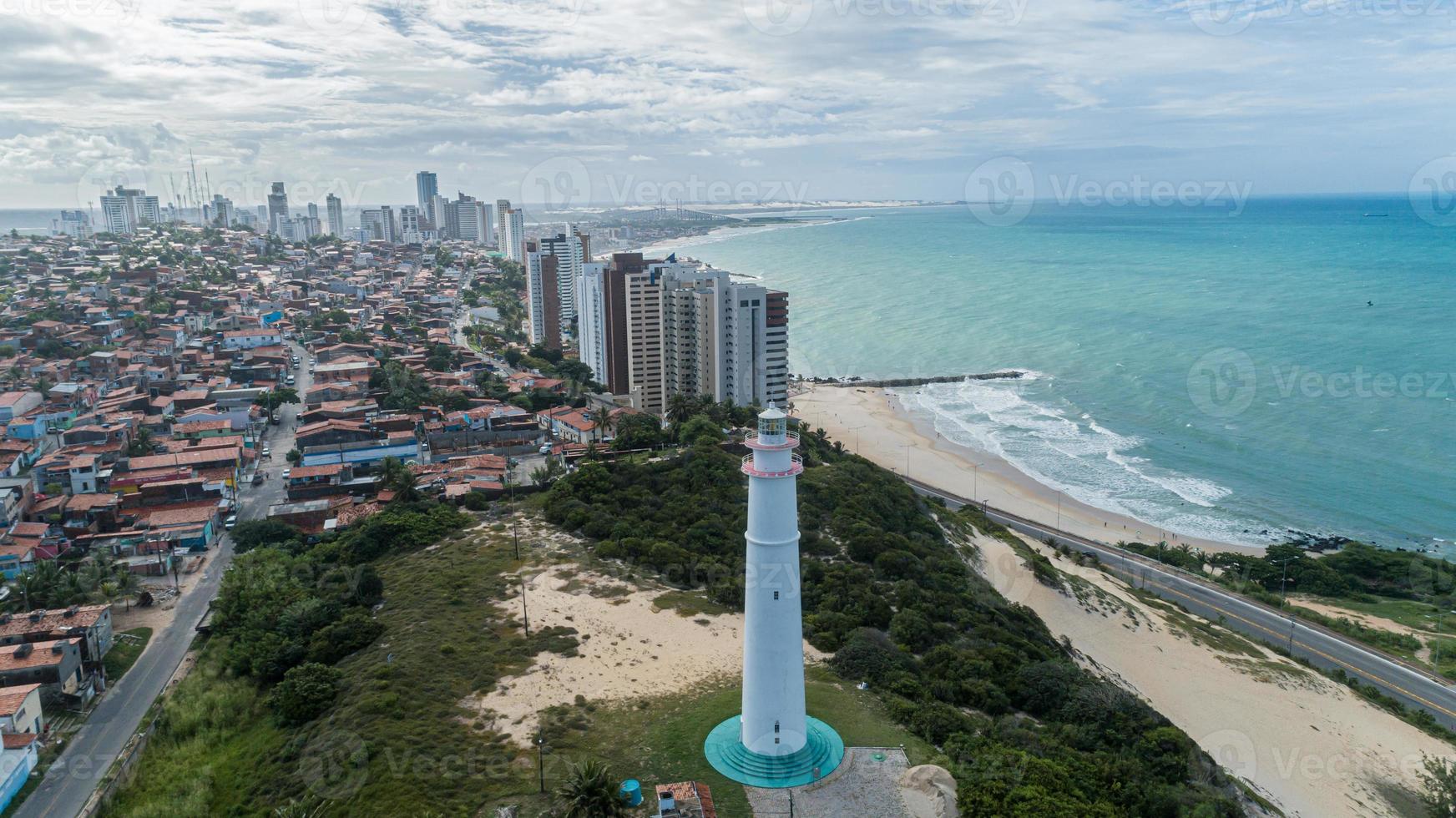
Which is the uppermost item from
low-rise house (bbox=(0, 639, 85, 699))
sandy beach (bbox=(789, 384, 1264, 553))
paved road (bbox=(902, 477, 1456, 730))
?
low-rise house (bbox=(0, 639, 85, 699))

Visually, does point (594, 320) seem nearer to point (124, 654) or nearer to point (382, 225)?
point (124, 654)

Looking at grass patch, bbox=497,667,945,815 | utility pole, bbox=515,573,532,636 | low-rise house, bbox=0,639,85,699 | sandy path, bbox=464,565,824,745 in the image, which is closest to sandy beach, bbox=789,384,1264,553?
sandy path, bbox=464,565,824,745

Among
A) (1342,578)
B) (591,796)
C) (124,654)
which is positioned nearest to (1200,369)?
(1342,578)

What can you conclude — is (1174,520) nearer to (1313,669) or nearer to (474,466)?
(1313,669)

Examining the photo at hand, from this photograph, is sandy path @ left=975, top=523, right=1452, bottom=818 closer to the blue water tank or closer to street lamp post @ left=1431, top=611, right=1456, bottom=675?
street lamp post @ left=1431, top=611, right=1456, bottom=675

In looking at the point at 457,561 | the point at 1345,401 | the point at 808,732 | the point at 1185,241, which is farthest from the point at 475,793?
the point at 1185,241
